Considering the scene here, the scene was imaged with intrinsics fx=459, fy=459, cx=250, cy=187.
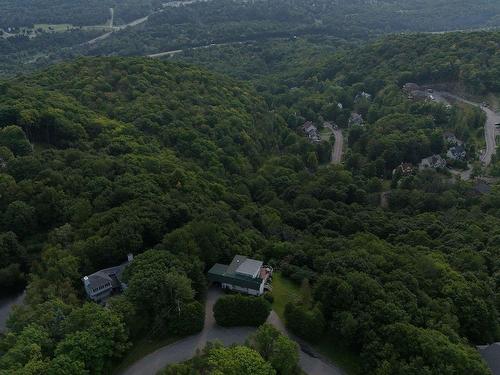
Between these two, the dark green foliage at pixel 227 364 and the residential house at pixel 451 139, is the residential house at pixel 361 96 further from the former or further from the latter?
the dark green foliage at pixel 227 364

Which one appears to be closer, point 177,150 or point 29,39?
point 177,150

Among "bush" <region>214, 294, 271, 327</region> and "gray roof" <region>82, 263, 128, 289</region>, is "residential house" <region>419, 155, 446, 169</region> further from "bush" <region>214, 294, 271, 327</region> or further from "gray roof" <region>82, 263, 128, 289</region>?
"gray roof" <region>82, 263, 128, 289</region>

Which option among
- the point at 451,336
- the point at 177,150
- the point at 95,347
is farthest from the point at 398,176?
the point at 95,347

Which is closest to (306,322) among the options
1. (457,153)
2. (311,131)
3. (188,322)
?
(188,322)

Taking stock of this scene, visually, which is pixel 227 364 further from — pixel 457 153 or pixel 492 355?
pixel 457 153

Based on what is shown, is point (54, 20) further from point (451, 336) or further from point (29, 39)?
point (451, 336)
